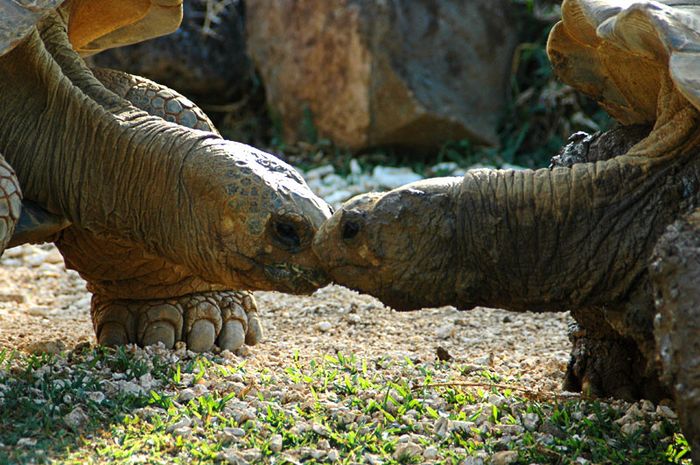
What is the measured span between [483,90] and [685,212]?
5.59 m

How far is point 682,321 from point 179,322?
2315 millimetres

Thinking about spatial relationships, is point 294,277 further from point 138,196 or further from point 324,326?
point 324,326

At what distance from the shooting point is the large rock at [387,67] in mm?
8289

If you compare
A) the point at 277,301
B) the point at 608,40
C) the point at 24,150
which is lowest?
the point at 277,301

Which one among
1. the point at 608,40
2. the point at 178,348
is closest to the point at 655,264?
the point at 608,40

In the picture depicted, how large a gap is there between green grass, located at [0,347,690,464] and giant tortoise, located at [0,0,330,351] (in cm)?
39

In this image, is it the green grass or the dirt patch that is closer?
the green grass

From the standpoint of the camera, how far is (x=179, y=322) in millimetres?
4426

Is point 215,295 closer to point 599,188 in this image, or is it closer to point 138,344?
point 138,344

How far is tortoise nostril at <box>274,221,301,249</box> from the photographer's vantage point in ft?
11.7

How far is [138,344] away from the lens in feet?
14.6

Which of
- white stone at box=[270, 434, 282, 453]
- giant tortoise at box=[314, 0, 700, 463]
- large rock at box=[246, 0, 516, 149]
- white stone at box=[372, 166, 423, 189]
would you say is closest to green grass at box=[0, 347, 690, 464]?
white stone at box=[270, 434, 282, 453]

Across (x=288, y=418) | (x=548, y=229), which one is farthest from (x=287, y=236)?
(x=548, y=229)

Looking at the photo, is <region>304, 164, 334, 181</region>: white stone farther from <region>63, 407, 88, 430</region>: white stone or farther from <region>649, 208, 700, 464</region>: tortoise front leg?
<region>649, 208, 700, 464</region>: tortoise front leg
